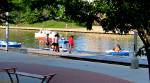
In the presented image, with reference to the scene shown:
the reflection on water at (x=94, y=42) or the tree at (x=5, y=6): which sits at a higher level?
the tree at (x=5, y=6)

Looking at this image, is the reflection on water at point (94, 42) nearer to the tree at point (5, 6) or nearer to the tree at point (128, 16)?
the tree at point (5, 6)

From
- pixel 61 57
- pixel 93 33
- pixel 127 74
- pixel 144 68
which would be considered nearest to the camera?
pixel 127 74

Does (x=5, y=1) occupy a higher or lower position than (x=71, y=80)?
higher

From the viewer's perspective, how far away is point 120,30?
9359 millimetres

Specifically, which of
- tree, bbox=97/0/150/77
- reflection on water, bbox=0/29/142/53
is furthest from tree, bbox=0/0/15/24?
reflection on water, bbox=0/29/142/53

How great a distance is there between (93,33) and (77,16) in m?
75.3

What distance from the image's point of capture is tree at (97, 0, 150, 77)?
8656 millimetres

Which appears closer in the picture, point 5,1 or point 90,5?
point 90,5

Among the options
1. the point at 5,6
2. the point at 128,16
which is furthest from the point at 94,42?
the point at 128,16

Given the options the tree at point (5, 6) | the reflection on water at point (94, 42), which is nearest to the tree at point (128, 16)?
the tree at point (5, 6)

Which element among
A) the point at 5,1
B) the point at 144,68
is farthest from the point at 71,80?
the point at 144,68

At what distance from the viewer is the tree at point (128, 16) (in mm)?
8656

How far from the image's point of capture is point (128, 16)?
349 inches

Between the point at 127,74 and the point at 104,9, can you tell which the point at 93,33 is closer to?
the point at 127,74
